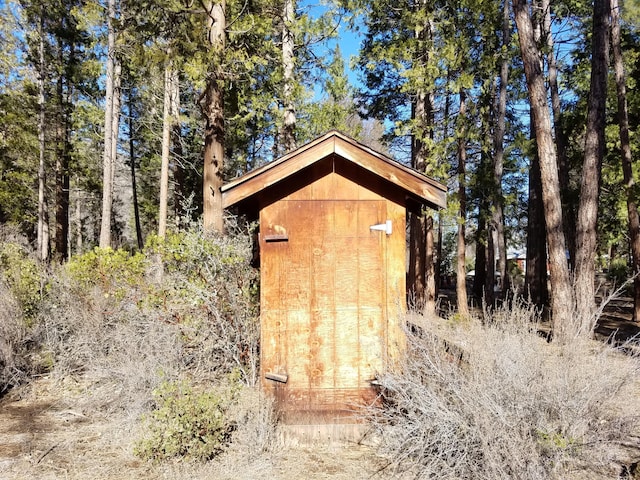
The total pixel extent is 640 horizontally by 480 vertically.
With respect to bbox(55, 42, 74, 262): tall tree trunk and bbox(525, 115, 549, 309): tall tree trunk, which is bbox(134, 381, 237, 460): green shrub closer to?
bbox(525, 115, 549, 309): tall tree trunk

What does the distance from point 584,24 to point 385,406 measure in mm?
16476

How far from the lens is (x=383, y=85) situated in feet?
57.6

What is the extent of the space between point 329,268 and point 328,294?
0.29m

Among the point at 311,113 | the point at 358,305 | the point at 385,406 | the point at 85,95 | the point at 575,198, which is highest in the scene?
the point at 85,95

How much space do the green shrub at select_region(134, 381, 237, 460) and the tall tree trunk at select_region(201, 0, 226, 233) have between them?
4.90 metres

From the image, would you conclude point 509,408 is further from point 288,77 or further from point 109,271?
point 288,77

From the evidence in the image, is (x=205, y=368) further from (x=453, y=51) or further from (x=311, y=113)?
(x=453, y=51)

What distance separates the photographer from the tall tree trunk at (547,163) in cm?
886

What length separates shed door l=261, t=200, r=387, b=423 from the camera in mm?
4977

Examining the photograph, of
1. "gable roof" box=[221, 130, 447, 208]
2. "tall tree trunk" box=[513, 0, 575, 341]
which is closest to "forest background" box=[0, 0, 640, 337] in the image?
"tall tree trunk" box=[513, 0, 575, 341]

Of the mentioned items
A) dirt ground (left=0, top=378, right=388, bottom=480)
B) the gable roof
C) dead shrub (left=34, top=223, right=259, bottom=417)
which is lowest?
dirt ground (left=0, top=378, right=388, bottom=480)

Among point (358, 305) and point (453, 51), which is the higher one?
point (453, 51)

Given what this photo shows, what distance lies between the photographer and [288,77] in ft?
38.8

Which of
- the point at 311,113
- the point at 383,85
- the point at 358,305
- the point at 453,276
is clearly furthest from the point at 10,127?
the point at 453,276
